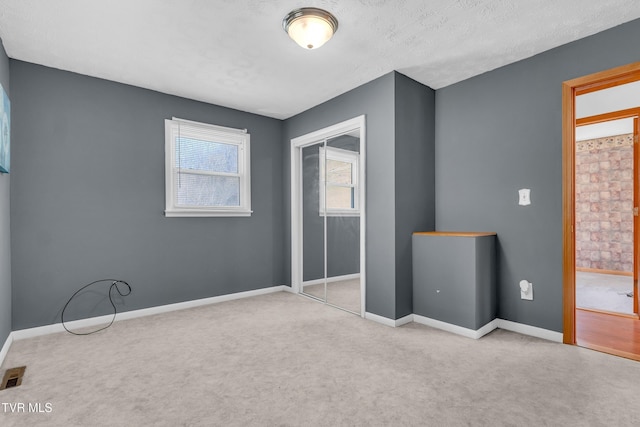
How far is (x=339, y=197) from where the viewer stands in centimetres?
414

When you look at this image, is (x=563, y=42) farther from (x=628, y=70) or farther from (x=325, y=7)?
(x=325, y=7)

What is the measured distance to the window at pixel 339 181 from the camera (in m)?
3.94

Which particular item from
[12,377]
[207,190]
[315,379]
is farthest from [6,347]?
[315,379]

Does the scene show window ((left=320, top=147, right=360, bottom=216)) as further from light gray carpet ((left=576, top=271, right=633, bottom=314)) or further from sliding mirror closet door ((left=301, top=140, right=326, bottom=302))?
light gray carpet ((left=576, top=271, right=633, bottom=314))

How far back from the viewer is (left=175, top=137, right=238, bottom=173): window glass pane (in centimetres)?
386

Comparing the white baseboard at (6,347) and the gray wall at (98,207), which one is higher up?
the gray wall at (98,207)

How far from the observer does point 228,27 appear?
7.95ft

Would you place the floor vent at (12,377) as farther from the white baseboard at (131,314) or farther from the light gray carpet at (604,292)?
the light gray carpet at (604,292)

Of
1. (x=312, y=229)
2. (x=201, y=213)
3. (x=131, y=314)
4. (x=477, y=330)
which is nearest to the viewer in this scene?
(x=477, y=330)

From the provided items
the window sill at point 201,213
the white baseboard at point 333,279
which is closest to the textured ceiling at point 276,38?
the window sill at point 201,213

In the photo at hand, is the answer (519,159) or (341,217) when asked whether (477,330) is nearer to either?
(519,159)

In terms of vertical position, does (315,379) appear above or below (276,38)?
below

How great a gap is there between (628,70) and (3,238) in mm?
5018

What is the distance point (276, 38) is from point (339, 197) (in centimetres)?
205
